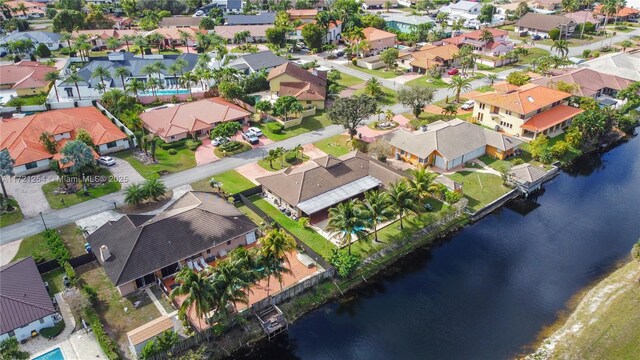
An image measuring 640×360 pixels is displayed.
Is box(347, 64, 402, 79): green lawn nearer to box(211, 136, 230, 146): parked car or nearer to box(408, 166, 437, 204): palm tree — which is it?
box(211, 136, 230, 146): parked car

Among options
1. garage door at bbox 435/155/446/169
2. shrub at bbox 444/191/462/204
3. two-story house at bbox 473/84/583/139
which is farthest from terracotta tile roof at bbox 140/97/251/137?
two-story house at bbox 473/84/583/139

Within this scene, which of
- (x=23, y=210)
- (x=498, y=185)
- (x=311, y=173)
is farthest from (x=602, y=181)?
(x=23, y=210)

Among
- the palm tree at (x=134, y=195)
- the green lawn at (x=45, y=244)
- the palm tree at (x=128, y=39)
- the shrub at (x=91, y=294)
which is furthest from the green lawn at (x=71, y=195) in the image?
the palm tree at (x=128, y=39)

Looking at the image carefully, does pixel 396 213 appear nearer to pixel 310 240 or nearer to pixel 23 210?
pixel 310 240

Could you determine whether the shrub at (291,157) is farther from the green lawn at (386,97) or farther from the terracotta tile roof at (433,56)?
the terracotta tile roof at (433,56)

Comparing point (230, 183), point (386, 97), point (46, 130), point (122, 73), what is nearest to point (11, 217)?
point (46, 130)

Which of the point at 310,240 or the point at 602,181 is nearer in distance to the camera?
the point at 310,240

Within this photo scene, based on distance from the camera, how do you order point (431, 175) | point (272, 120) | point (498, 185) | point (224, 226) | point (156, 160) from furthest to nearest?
point (272, 120) < point (156, 160) < point (498, 185) < point (431, 175) < point (224, 226)
